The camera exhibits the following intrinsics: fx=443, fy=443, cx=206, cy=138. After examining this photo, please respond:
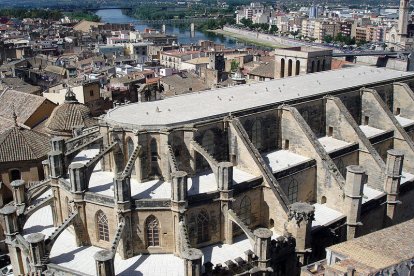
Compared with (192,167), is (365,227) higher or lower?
lower

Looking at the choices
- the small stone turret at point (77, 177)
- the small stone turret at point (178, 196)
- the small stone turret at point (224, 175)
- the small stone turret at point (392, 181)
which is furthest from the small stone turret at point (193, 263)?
the small stone turret at point (392, 181)

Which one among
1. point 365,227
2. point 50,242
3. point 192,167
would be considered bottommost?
point 365,227

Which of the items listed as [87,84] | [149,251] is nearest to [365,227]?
[149,251]

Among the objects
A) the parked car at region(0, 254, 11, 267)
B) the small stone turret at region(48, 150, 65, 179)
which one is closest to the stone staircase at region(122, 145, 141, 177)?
the small stone turret at region(48, 150, 65, 179)

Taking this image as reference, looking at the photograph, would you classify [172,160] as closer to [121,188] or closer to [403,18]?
[121,188]

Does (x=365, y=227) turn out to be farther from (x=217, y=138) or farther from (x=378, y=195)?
(x=217, y=138)

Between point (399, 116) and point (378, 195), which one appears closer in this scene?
point (378, 195)

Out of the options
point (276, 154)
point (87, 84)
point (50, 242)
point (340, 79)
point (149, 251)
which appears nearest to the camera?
point (50, 242)
